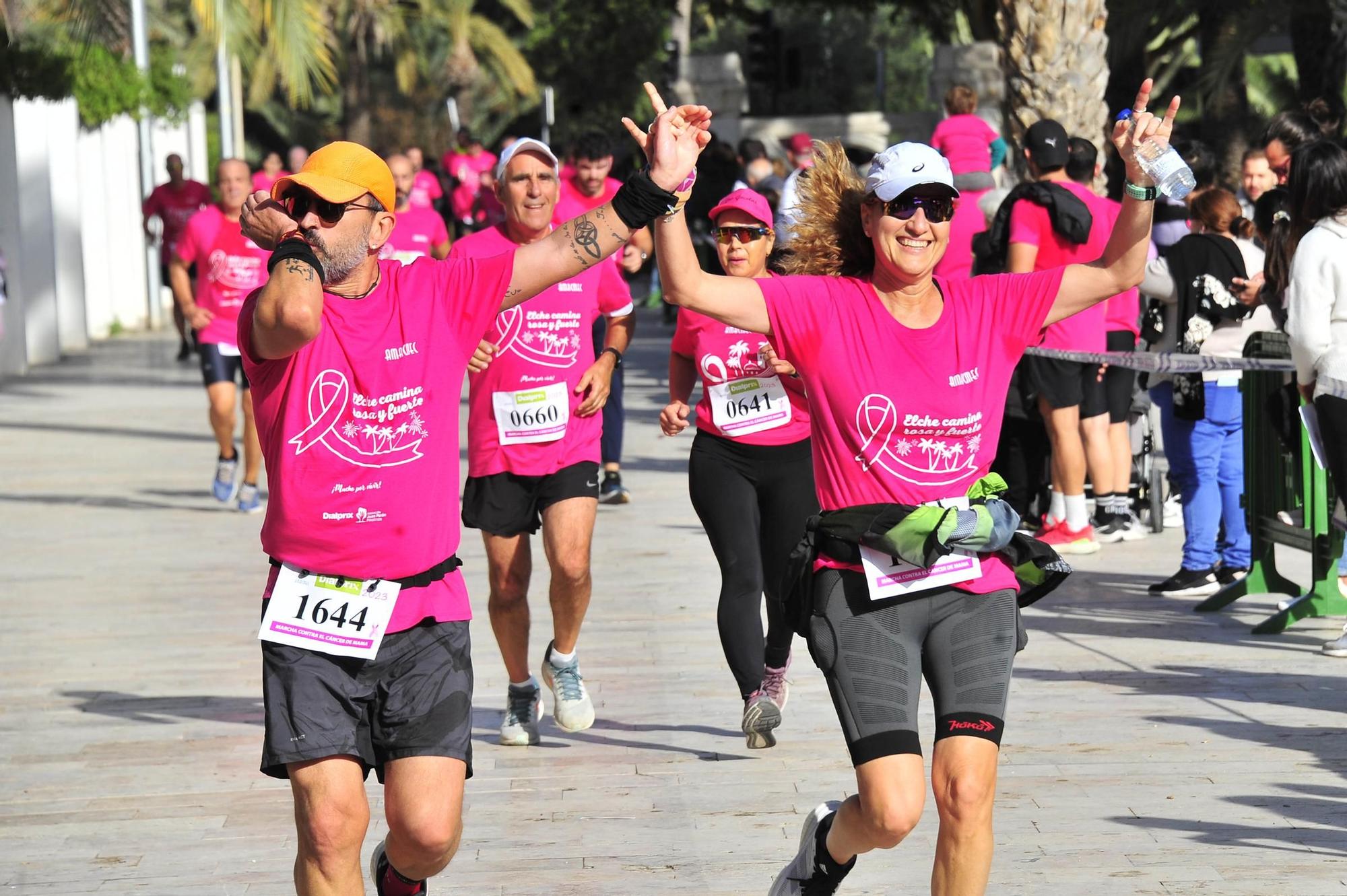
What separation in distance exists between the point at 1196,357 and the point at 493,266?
478cm

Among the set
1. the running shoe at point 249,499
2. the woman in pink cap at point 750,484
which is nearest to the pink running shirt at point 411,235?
the running shoe at point 249,499

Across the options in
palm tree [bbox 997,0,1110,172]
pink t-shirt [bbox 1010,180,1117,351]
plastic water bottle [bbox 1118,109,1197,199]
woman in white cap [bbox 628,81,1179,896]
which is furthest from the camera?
palm tree [bbox 997,0,1110,172]

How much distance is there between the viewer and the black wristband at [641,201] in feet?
13.8

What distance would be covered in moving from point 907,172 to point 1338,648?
4.13 m

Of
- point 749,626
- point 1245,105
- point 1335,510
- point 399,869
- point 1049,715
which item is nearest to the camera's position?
point 399,869

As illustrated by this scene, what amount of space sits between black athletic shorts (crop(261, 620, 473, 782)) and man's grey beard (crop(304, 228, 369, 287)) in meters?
0.77

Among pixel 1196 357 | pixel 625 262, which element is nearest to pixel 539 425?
pixel 625 262

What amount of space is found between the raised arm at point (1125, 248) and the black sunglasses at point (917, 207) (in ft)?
1.04

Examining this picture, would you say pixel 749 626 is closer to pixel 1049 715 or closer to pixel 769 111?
pixel 1049 715

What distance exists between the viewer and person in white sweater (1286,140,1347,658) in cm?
695

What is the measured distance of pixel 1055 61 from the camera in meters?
14.8

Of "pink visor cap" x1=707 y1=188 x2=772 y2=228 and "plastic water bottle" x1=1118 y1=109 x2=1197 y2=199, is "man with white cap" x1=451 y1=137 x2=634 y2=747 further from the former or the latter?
"plastic water bottle" x1=1118 y1=109 x2=1197 y2=199

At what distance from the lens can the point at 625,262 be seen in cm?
859

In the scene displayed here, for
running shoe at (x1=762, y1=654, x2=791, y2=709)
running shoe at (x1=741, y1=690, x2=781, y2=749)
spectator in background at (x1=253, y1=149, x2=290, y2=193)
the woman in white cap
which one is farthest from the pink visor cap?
spectator in background at (x1=253, y1=149, x2=290, y2=193)
